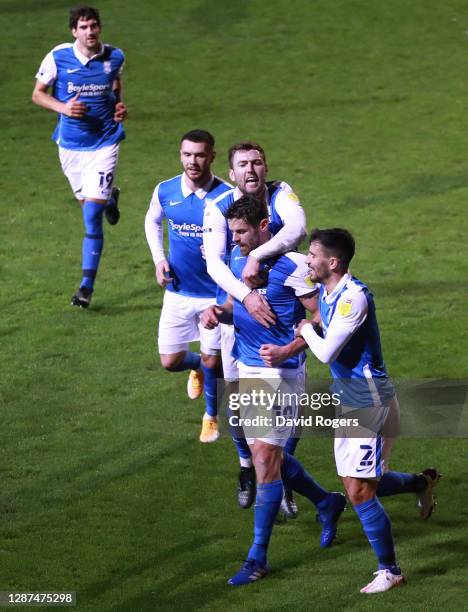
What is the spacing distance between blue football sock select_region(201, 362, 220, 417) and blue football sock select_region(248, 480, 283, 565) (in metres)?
2.07

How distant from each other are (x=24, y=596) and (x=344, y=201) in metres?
9.55

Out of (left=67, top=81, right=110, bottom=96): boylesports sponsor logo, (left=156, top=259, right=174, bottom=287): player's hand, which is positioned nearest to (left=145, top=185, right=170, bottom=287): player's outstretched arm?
(left=156, top=259, right=174, bottom=287): player's hand

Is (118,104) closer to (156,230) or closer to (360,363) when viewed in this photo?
(156,230)

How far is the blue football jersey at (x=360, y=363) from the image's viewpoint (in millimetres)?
6922

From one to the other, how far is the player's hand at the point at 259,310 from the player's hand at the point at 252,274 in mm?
75

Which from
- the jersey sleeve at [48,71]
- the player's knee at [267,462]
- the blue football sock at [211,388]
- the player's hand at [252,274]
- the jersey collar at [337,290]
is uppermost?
the jersey sleeve at [48,71]

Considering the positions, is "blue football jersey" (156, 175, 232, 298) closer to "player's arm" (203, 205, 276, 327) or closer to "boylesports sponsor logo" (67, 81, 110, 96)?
"player's arm" (203, 205, 276, 327)

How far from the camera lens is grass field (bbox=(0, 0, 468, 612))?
297 inches

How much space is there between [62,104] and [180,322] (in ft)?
11.9

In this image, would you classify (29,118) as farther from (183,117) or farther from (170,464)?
(170,464)

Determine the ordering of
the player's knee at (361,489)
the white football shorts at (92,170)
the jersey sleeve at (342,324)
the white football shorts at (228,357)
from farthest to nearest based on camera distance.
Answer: the white football shorts at (92,170)
the white football shorts at (228,357)
the player's knee at (361,489)
the jersey sleeve at (342,324)

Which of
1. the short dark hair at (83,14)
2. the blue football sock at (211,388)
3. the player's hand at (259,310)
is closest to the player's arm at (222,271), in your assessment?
the player's hand at (259,310)

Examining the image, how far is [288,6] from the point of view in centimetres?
2419

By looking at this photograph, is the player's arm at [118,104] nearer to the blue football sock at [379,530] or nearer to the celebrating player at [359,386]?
the celebrating player at [359,386]
